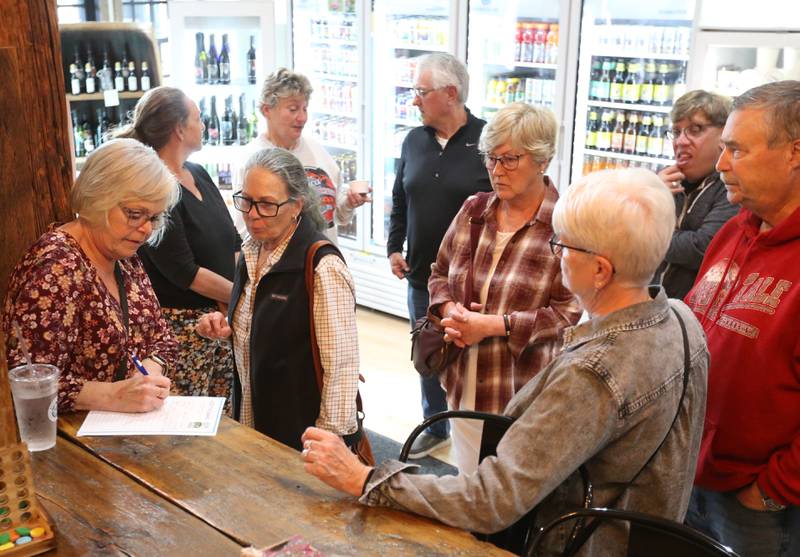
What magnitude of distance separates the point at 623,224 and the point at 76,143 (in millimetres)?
4350

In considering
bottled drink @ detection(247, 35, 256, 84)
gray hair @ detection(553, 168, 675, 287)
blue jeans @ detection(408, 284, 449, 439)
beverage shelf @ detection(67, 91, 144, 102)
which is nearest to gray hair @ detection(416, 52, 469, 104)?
blue jeans @ detection(408, 284, 449, 439)

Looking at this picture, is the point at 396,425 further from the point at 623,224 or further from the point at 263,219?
the point at 623,224

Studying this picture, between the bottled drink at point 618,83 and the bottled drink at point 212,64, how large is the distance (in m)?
2.68

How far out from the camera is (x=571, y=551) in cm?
165

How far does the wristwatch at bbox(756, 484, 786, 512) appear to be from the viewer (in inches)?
77.7

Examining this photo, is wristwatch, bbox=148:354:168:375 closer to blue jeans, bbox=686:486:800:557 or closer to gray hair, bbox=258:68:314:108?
blue jeans, bbox=686:486:800:557

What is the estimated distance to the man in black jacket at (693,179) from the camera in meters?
2.91

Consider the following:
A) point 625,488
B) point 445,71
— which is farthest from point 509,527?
point 445,71

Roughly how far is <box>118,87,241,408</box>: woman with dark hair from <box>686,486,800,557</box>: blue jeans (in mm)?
1819

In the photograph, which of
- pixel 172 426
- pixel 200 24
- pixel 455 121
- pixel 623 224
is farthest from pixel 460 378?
pixel 200 24

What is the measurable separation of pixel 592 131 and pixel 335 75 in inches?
86.0

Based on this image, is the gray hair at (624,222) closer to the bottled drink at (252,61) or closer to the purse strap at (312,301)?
the purse strap at (312,301)

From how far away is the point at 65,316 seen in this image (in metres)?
2.08

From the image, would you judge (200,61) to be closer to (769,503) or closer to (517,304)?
(517,304)
